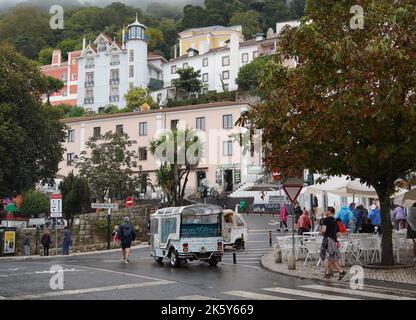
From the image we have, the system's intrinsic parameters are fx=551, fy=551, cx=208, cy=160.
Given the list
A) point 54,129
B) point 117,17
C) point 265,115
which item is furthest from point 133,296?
point 117,17

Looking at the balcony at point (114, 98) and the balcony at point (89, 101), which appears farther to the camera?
the balcony at point (89, 101)

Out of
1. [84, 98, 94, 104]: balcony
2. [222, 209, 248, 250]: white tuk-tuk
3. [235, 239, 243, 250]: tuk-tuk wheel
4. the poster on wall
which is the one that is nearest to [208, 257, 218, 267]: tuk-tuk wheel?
[222, 209, 248, 250]: white tuk-tuk

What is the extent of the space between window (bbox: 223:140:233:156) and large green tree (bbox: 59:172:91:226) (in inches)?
779

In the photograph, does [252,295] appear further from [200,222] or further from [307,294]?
[200,222]

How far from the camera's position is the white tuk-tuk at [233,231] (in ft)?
86.0

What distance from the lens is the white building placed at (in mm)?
99438

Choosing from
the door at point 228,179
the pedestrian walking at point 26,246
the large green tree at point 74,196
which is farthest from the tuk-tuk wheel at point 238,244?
the door at point 228,179

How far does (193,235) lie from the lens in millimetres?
19141

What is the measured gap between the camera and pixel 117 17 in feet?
429

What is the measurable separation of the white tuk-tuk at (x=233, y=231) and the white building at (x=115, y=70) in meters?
74.4

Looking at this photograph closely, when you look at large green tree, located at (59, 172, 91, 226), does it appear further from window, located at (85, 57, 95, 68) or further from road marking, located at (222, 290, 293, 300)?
window, located at (85, 57, 95, 68)

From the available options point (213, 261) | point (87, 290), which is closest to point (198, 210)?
point (213, 261)

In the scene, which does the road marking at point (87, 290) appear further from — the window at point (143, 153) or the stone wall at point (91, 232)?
the window at point (143, 153)
